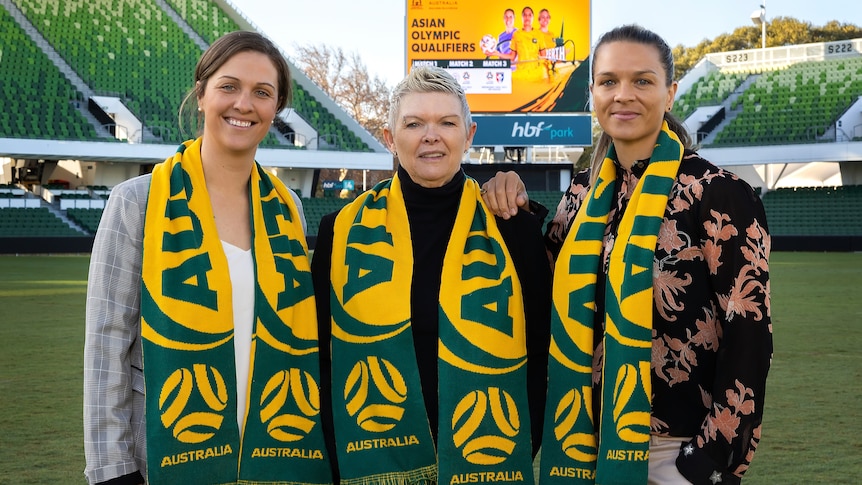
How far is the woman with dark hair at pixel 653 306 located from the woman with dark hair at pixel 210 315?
0.73 m

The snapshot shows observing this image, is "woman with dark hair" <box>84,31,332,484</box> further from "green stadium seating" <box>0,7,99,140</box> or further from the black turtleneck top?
"green stadium seating" <box>0,7,99,140</box>

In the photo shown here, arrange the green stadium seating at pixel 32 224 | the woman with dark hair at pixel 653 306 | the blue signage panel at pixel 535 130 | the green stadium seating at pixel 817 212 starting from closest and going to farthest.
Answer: the woman with dark hair at pixel 653 306 < the blue signage panel at pixel 535 130 < the green stadium seating at pixel 32 224 < the green stadium seating at pixel 817 212

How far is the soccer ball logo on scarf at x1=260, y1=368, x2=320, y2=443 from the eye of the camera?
2609 mm

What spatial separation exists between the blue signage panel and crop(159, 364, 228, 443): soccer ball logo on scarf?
21273 millimetres

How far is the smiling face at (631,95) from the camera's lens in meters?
2.51

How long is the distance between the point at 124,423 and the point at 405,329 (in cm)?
78

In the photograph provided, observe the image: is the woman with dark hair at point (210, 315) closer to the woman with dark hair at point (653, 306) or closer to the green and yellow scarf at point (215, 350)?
the green and yellow scarf at point (215, 350)

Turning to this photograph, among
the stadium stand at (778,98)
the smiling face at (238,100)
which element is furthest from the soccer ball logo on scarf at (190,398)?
the stadium stand at (778,98)

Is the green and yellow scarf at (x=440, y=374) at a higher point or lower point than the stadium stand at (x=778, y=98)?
lower

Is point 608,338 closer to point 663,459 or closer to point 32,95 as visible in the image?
point 663,459

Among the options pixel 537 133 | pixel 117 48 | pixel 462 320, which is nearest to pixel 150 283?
pixel 462 320

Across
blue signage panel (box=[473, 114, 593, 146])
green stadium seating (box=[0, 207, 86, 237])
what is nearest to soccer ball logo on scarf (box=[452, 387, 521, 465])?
blue signage panel (box=[473, 114, 593, 146])

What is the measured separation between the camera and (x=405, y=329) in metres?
2.68

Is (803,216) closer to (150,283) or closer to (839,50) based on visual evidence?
(839,50)
